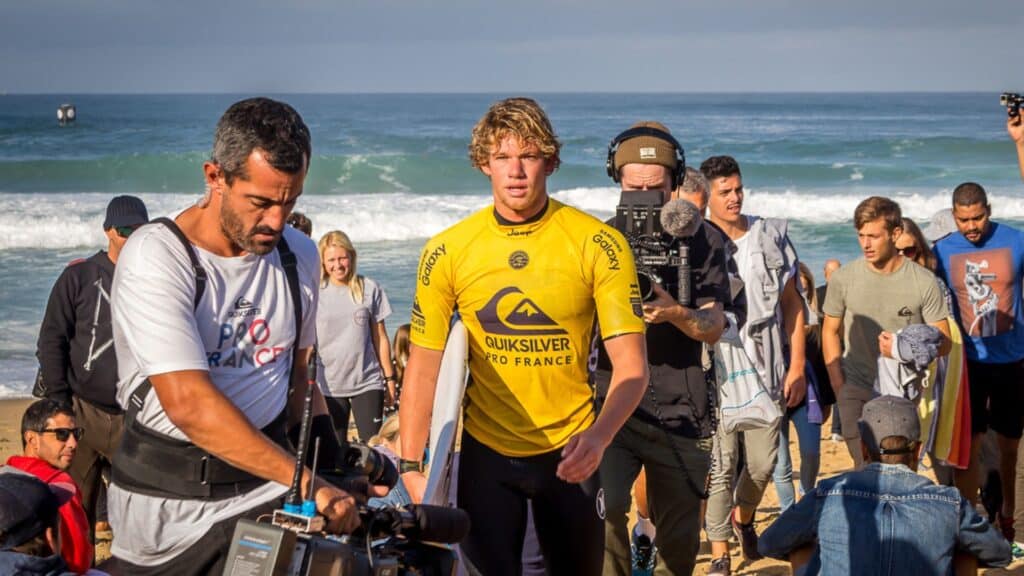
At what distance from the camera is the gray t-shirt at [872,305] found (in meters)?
7.21

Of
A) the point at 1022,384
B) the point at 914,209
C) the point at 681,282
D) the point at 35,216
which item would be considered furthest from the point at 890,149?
the point at 681,282

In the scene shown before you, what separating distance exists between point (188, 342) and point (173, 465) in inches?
14.4

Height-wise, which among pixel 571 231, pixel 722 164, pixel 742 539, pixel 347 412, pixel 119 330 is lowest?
pixel 742 539

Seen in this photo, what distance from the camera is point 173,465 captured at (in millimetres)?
3369

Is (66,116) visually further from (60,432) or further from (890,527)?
(890,527)

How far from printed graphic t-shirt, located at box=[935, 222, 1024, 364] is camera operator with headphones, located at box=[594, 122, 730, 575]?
2.76 meters

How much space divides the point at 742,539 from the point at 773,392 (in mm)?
862

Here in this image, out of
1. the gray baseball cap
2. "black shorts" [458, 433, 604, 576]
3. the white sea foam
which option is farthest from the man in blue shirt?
the white sea foam

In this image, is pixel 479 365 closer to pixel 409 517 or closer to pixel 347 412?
pixel 409 517

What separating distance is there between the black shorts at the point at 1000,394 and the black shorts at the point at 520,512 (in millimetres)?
3921

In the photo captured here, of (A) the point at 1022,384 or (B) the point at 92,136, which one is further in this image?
(B) the point at 92,136

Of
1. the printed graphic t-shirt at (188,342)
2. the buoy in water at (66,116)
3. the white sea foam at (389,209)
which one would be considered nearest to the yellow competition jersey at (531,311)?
the printed graphic t-shirt at (188,342)

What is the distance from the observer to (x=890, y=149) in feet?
147

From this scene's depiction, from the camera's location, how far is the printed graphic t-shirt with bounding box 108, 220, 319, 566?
10.6ft
